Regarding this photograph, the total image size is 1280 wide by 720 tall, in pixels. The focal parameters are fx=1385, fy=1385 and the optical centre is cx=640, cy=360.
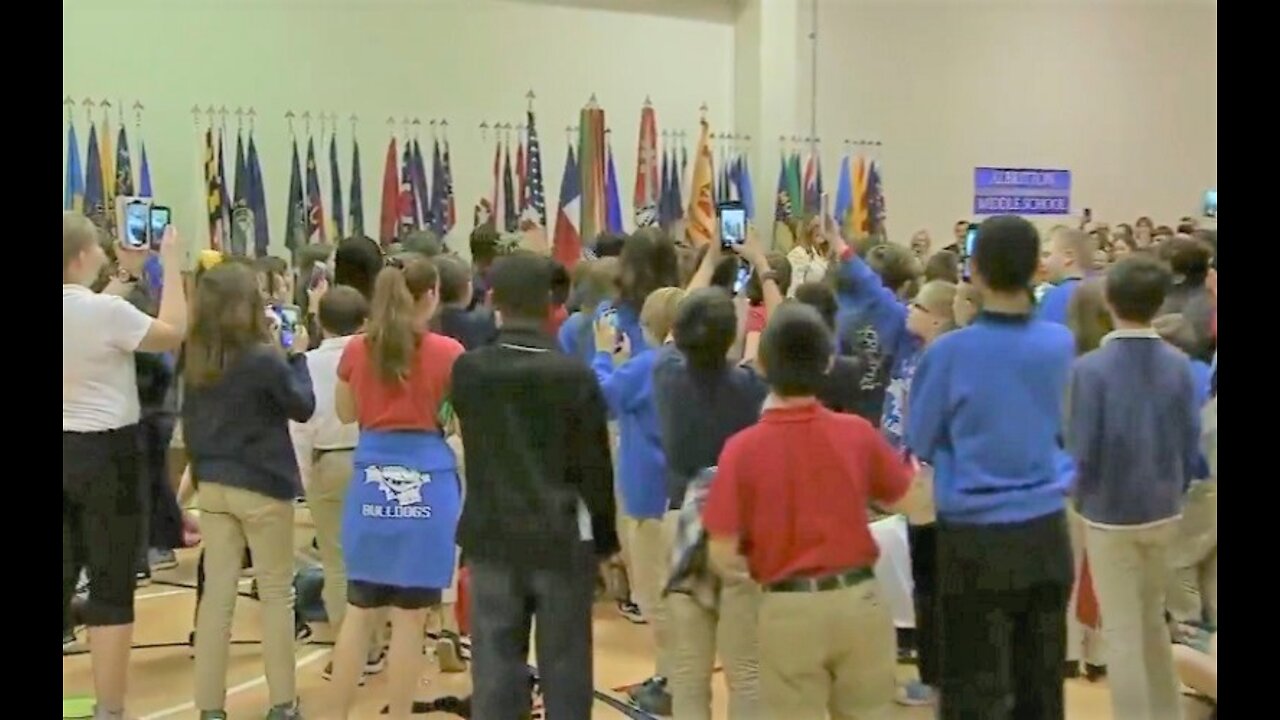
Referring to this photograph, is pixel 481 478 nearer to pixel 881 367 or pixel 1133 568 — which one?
pixel 1133 568

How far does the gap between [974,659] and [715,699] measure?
1.37m

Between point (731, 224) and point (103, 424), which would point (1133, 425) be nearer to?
point (731, 224)

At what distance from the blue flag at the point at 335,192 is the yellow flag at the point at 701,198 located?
2547 mm

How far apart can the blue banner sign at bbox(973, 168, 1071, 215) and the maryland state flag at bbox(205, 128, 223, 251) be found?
650 centimetres

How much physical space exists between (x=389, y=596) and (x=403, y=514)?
0.24 m

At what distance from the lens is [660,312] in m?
4.08

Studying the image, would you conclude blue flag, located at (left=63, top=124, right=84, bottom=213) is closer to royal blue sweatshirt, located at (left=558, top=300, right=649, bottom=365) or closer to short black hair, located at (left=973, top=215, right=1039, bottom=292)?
royal blue sweatshirt, located at (left=558, top=300, right=649, bottom=365)

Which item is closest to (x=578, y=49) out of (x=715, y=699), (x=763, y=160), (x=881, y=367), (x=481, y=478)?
(x=763, y=160)

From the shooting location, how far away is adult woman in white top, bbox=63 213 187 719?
383 centimetres

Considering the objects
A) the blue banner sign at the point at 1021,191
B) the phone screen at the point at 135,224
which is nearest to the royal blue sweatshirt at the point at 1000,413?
the phone screen at the point at 135,224

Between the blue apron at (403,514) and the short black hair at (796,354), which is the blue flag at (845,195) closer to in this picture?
the blue apron at (403,514)

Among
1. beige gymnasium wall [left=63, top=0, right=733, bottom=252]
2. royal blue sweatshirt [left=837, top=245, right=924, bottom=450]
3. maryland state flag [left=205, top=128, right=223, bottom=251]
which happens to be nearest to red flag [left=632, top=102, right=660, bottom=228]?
beige gymnasium wall [left=63, top=0, right=733, bottom=252]

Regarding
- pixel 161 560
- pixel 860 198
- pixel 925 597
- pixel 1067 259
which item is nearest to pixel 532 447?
pixel 925 597

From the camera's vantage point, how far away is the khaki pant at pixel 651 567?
14.0 ft
